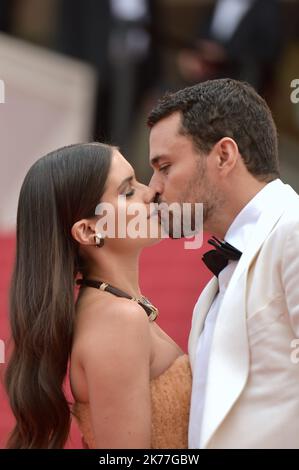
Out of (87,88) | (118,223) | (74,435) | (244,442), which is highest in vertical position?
(87,88)

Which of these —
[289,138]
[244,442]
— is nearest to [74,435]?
[244,442]

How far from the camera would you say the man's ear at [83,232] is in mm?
2662

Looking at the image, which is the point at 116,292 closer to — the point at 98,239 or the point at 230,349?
the point at 98,239

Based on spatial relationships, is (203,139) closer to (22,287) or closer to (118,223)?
(118,223)

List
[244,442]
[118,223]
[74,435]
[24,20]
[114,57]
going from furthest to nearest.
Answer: [24,20] → [114,57] → [74,435] → [118,223] → [244,442]

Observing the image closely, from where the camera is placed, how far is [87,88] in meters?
8.30

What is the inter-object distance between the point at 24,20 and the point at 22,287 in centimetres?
670

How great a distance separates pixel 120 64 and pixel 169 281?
9.82ft

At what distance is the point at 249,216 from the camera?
262 centimetres

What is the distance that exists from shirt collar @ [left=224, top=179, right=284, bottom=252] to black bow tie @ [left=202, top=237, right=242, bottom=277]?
0.02 meters

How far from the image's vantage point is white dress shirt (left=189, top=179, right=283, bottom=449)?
250 centimetres

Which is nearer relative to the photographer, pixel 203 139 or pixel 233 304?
pixel 233 304

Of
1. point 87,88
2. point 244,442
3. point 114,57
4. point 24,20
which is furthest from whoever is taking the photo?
point 24,20

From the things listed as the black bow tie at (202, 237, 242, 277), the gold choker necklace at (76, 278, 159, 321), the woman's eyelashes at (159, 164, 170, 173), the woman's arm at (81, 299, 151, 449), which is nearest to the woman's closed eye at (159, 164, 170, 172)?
the woman's eyelashes at (159, 164, 170, 173)
